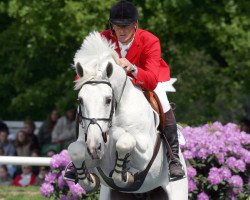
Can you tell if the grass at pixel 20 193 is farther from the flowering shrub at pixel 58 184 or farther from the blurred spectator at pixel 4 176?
the blurred spectator at pixel 4 176

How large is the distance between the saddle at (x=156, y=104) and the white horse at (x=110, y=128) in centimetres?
21

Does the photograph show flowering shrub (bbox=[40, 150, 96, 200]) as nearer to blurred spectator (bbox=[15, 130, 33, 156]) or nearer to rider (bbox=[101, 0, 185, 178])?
rider (bbox=[101, 0, 185, 178])

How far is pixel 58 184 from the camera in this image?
10281mm

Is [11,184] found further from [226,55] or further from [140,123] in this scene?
[140,123]

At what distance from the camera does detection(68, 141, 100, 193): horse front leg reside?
664 cm

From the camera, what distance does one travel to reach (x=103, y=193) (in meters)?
7.53

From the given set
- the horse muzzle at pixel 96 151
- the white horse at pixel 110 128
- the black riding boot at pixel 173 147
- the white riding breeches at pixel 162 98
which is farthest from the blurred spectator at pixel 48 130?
the horse muzzle at pixel 96 151

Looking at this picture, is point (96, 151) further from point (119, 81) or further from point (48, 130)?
point (48, 130)

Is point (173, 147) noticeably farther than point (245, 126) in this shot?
No

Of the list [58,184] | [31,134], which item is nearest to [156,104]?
[58,184]

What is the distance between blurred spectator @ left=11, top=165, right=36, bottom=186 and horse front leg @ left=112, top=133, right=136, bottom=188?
7568 millimetres

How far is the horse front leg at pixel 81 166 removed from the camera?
6.64 meters

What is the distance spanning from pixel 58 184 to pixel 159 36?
738 cm

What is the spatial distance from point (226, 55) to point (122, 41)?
10588 millimetres
